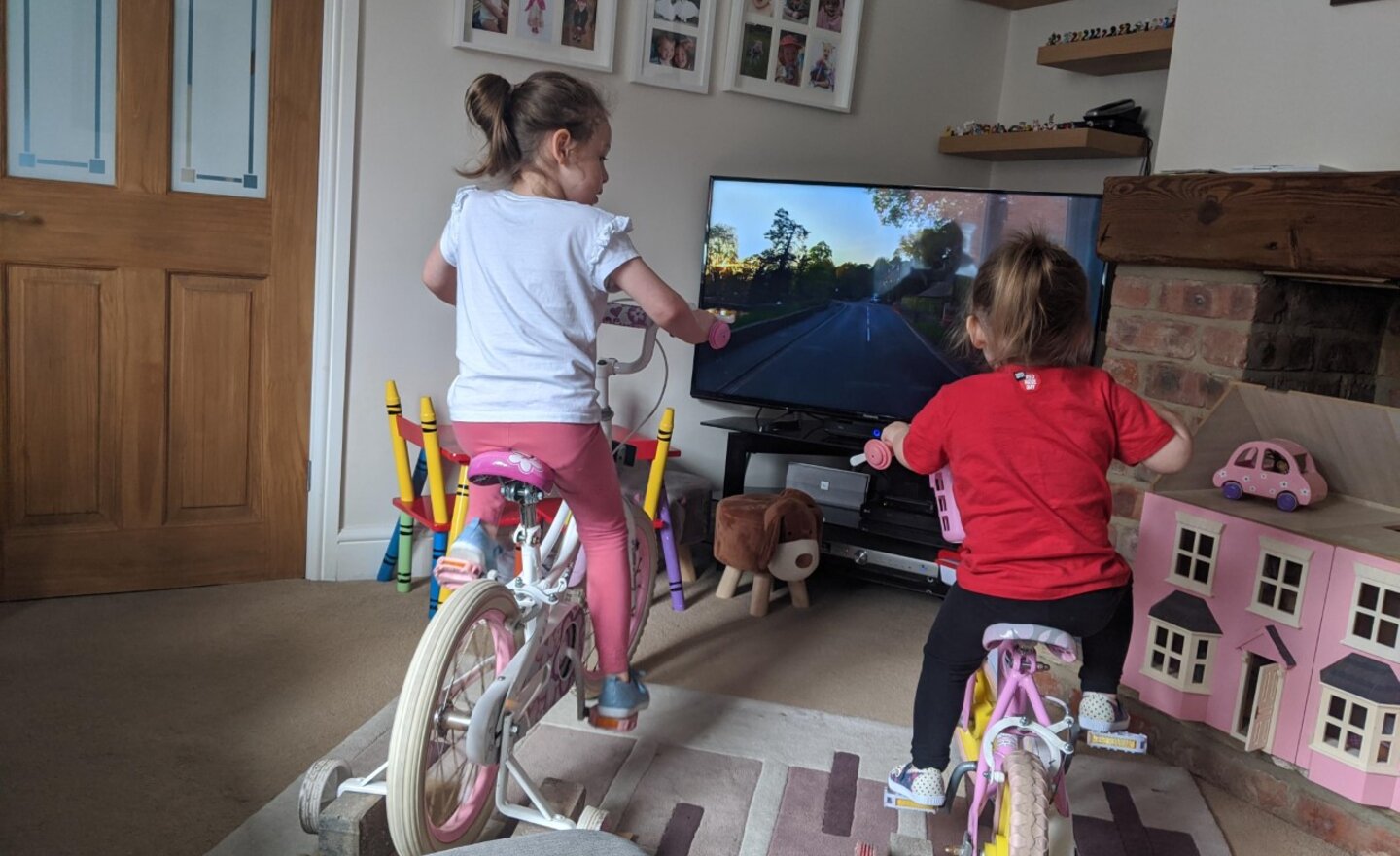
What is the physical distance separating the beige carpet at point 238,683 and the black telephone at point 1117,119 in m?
1.52

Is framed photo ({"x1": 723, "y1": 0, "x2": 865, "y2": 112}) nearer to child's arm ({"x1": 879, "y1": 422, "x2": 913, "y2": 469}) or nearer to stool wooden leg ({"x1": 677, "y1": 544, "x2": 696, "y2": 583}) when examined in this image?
stool wooden leg ({"x1": 677, "y1": 544, "x2": 696, "y2": 583})

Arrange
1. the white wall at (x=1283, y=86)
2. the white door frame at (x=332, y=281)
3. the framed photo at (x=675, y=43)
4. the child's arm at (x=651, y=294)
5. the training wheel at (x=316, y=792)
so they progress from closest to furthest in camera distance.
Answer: the training wheel at (x=316, y=792) < the child's arm at (x=651, y=294) < the white wall at (x=1283, y=86) < the white door frame at (x=332, y=281) < the framed photo at (x=675, y=43)

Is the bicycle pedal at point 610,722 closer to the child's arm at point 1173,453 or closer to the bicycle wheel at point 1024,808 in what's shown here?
the bicycle wheel at point 1024,808

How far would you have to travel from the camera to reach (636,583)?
2.39 meters

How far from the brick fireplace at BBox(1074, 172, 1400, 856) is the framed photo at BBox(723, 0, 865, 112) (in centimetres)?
126

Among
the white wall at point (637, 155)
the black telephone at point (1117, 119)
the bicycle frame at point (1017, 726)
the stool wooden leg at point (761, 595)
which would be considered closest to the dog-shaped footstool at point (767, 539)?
the stool wooden leg at point (761, 595)

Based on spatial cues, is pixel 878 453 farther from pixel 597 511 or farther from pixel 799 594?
pixel 799 594

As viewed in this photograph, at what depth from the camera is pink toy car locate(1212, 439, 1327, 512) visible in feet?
7.30

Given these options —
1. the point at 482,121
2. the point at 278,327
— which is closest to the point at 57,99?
the point at 278,327

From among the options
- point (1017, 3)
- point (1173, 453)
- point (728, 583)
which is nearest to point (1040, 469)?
point (1173, 453)

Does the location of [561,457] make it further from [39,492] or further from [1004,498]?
[39,492]

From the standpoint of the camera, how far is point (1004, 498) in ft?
5.50

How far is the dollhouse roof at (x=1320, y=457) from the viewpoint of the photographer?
7.04ft

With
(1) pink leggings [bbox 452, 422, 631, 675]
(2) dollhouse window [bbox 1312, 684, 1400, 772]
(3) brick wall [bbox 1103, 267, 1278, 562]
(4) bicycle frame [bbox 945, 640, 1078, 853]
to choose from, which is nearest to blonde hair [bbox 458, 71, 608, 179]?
(1) pink leggings [bbox 452, 422, 631, 675]
